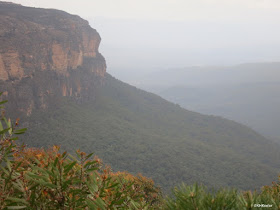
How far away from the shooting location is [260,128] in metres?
99.1

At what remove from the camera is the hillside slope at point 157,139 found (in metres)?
34.0

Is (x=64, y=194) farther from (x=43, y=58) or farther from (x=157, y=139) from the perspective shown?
(x=157, y=139)

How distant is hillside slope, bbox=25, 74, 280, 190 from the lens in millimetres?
34000

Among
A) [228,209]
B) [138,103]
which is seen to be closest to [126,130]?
[138,103]

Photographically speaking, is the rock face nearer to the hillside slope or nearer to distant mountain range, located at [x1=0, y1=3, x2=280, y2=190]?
distant mountain range, located at [x1=0, y1=3, x2=280, y2=190]

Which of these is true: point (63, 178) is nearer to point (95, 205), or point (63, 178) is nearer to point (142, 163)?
point (95, 205)

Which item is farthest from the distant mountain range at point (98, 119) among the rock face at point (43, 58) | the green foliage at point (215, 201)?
the green foliage at point (215, 201)

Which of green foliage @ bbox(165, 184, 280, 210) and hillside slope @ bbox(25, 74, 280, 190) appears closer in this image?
green foliage @ bbox(165, 184, 280, 210)

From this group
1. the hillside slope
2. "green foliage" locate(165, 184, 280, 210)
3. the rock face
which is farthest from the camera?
the hillside slope

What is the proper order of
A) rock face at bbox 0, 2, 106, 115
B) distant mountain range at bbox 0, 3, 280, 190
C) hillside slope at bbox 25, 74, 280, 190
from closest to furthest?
rock face at bbox 0, 2, 106, 115 < distant mountain range at bbox 0, 3, 280, 190 < hillside slope at bbox 25, 74, 280, 190

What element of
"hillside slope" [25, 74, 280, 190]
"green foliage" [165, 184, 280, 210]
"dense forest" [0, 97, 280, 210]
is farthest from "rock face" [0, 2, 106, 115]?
"green foliage" [165, 184, 280, 210]

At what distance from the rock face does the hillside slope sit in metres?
2.90

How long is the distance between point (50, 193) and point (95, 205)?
1.29 ft

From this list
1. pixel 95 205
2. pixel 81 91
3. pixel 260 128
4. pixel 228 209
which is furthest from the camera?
pixel 260 128
